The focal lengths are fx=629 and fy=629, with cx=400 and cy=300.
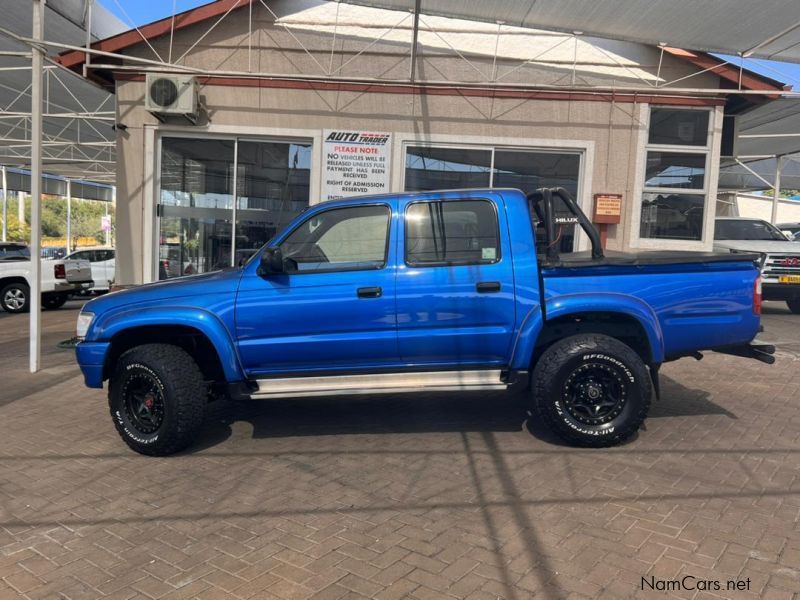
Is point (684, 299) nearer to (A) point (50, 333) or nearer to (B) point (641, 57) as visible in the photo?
(B) point (641, 57)

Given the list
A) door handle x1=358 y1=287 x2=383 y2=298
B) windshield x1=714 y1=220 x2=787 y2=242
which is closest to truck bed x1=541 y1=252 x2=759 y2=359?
door handle x1=358 y1=287 x2=383 y2=298

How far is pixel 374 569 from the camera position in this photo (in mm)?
3234

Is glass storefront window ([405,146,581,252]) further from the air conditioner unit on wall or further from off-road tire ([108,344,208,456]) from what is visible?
off-road tire ([108,344,208,456])

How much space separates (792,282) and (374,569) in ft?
40.5

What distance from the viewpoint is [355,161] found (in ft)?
32.1

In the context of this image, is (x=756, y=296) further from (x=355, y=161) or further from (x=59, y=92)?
(x=59, y=92)

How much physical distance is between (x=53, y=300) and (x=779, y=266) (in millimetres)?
16452

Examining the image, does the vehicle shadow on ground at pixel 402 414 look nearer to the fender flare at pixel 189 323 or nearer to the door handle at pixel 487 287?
the fender flare at pixel 189 323

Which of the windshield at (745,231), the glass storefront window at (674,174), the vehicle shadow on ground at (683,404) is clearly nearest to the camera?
the vehicle shadow on ground at (683,404)

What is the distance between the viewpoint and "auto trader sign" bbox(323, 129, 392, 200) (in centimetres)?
973

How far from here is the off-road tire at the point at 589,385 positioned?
15.5 ft

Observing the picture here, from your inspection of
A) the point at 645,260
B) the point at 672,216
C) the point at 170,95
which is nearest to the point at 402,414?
the point at 645,260

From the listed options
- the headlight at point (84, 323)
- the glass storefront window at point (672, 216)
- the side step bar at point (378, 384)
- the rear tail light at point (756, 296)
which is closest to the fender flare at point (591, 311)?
the side step bar at point (378, 384)

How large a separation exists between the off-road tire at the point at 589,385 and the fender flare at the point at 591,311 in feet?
0.56
